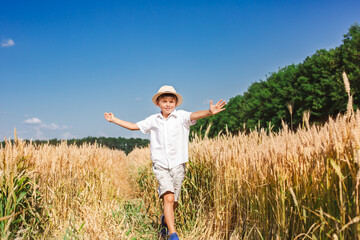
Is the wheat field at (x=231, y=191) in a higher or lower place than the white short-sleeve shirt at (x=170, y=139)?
lower

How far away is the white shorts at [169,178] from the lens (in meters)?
3.72

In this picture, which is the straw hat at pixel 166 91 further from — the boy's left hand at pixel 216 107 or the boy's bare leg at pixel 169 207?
the boy's bare leg at pixel 169 207

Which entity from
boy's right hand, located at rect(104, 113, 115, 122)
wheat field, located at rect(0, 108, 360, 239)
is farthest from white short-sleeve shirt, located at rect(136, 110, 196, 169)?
boy's right hand, located at rect(104, 113, 115, 122)

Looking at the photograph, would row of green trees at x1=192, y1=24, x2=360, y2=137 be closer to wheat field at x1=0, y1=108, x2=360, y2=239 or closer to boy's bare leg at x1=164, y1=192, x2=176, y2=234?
wheat field at x1=0, y1=108, x2=360, y2=239

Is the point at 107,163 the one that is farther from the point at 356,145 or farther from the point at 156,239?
the point at 356,145

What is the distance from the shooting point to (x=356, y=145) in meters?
1.78

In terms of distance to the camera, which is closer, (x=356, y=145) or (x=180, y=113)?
(x=356, y=145)

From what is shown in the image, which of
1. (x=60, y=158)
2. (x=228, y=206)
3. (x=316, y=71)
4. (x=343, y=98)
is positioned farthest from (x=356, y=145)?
(x=316, y=71)

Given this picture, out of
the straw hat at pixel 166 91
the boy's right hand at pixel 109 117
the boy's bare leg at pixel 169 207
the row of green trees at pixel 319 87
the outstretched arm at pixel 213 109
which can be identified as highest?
the row of green trees at pixel 319 87

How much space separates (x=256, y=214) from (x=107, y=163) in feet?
15.6

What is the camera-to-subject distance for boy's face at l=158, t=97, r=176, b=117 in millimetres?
4090

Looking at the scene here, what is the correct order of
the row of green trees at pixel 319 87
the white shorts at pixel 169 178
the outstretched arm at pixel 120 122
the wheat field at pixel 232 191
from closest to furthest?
the wheat field at pixel 232 191 → the white shorts at pixel 169 178 → the outstretched arm at pixel 120 122 → the row of green trees at pixel 319 87

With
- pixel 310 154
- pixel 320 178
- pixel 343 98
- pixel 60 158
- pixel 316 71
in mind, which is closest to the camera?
pixel 320 178

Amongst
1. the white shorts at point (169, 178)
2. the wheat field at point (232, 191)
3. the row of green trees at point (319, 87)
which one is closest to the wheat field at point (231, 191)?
the wheat field at point (232, 191)
